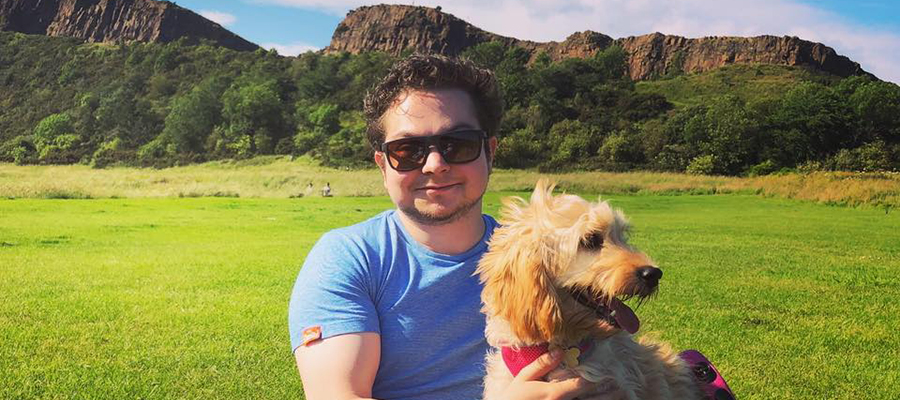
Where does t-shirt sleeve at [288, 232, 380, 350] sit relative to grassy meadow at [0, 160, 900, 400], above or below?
above

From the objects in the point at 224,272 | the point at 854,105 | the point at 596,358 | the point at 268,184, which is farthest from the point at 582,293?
the point at 854,105

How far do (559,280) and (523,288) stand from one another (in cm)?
18

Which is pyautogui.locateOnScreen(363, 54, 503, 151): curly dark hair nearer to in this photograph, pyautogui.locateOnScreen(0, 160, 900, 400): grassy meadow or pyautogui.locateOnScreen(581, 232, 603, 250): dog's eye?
pyautogui.locateOnScreen(581, 232, 603, 250): dog's eye

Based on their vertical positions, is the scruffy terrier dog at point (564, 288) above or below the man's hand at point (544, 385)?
above

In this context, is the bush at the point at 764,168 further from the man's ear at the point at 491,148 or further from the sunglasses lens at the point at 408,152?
the sunglasses lens at the point at 408,152

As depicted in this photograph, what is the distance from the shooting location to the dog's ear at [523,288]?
2.86 metres

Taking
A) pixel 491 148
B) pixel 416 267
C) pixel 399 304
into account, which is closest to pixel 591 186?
pixel 491 148

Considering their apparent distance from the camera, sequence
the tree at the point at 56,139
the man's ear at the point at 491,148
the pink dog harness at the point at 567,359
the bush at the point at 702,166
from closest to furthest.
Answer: the pink dog harness at the point at 567,359
the man's ear at the point at 491,148
the bush at the point at 702,166
the tree at the point at 56,139

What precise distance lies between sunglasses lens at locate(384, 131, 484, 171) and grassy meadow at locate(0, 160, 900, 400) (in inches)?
34.5

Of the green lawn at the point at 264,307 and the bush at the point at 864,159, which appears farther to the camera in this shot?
the bush at the point at 864,159

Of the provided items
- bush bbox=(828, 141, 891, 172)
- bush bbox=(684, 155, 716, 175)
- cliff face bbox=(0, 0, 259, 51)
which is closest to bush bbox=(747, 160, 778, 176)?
bush bbox=(684, 155, 716, 175)

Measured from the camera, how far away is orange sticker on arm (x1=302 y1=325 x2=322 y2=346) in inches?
104

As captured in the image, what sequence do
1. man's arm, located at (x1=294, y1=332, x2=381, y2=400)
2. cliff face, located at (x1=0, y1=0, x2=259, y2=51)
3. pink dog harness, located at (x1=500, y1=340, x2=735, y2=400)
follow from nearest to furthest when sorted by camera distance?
1. man's arm, located at (x1=294, y1=332, x2=381, y2=400)
2. pink dog harness, located at (x1=500, y1=340, x2=735, y2=400)
3. cliff face, located at (x1=0, y1=0, x2=259, y2=51)

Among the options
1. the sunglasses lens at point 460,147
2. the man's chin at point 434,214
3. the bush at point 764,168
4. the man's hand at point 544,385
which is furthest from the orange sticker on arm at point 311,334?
the bush at point 764,168
